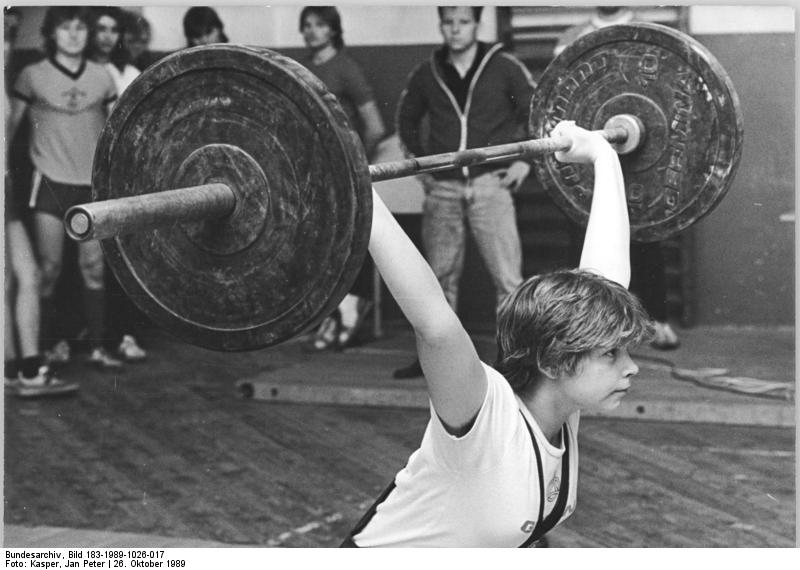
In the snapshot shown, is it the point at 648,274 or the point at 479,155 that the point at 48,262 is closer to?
the point at 648,274

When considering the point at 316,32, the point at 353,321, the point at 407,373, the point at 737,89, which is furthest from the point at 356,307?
the point at 737,89

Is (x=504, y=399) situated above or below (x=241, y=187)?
below

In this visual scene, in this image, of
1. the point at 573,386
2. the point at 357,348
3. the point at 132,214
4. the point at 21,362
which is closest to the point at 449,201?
the point at 357,348

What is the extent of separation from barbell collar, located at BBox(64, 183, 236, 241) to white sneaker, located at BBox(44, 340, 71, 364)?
3.00m

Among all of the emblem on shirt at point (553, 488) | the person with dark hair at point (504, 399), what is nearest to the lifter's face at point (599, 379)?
the person with dark hair at point (504, 399)

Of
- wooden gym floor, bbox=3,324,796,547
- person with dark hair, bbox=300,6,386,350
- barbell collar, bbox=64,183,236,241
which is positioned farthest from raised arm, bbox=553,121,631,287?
person with dark hair, bbox=300,6,386,350

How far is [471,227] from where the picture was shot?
14.4 ft

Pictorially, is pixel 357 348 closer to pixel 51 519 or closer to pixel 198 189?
pixel 51 519

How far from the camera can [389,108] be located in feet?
14.3

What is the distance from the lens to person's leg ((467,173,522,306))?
436cm

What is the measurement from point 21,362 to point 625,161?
260 cm

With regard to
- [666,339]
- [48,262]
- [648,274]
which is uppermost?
[48,262]

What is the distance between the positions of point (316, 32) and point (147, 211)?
2.95m

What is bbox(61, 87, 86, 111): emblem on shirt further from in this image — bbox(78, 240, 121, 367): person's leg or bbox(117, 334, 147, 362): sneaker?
bbox(117, 334, 147, 362): sneaker
